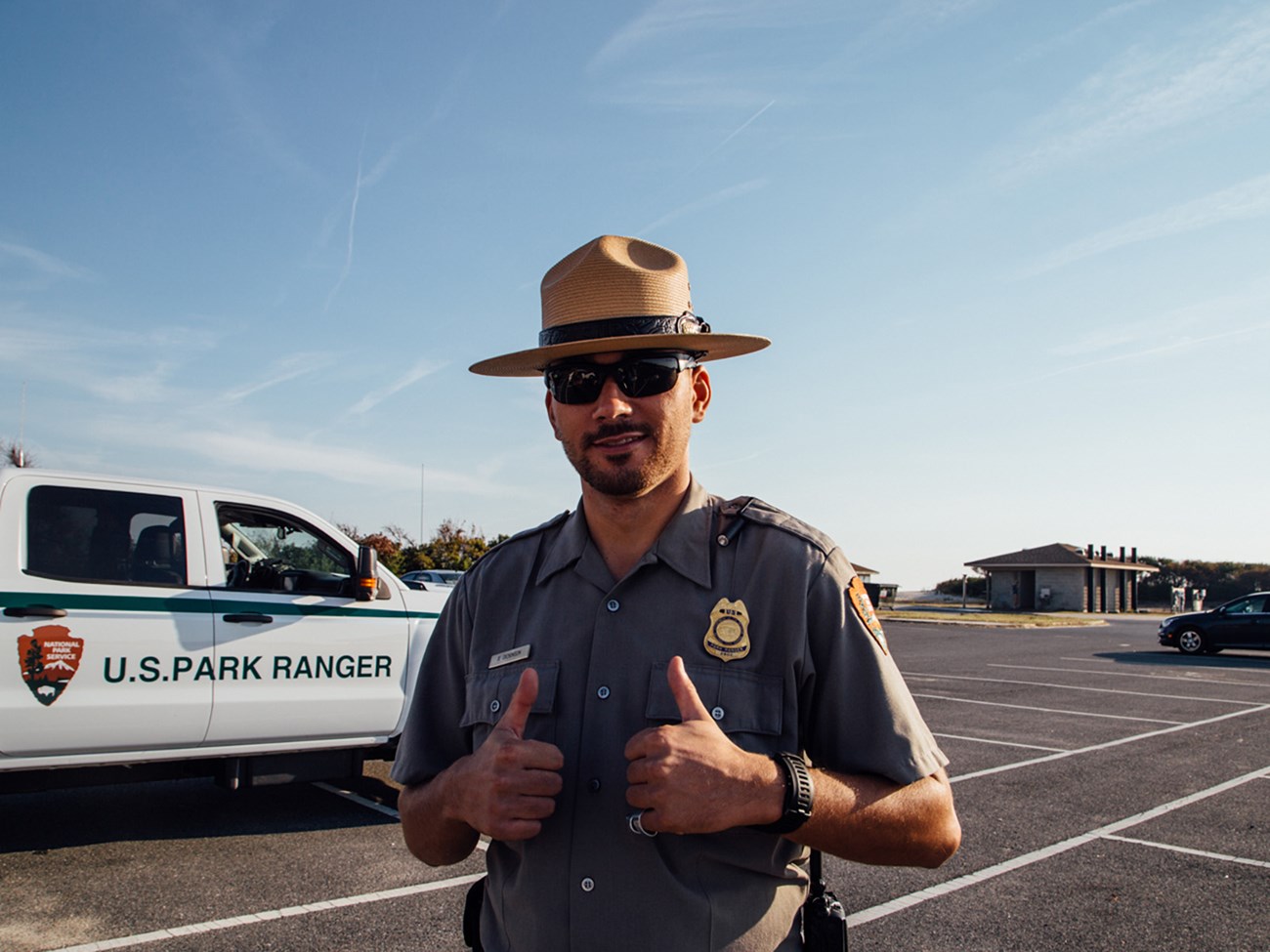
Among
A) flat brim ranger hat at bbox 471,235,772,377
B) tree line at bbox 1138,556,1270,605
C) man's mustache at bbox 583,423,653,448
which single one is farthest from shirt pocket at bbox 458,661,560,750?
tree line at bbox 1138,556,1270,605

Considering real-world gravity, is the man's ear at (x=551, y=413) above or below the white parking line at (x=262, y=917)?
above

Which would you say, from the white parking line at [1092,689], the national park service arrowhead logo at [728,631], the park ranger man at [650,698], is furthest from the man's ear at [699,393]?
the white parking line at [1092,689]

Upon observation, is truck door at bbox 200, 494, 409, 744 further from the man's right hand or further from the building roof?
the building roof

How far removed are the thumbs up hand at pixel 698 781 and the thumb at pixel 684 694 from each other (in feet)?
0.07

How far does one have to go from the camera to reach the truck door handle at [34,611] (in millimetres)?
5336

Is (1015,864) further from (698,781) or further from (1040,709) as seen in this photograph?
(1040,709)

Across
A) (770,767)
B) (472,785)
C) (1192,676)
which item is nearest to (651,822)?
(770,767)

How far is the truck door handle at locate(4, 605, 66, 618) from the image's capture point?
534 centimetres

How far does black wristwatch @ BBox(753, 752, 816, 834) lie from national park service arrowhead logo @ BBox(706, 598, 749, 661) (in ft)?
0.85

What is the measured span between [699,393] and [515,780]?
96 cm

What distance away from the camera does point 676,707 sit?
1.77m

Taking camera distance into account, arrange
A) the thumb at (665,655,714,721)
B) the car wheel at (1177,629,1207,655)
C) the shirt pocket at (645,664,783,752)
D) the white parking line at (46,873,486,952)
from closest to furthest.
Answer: the thumb at (665,655,714,721), the shirt pocket at (645,664,783,752), the white parking line at (46,873,486,952), the car wheel at (1177,629,1207,655)

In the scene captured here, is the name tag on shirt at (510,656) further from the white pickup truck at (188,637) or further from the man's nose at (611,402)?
the white pickup truck at (188,637)

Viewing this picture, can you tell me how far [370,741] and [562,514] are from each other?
16.1 ft
